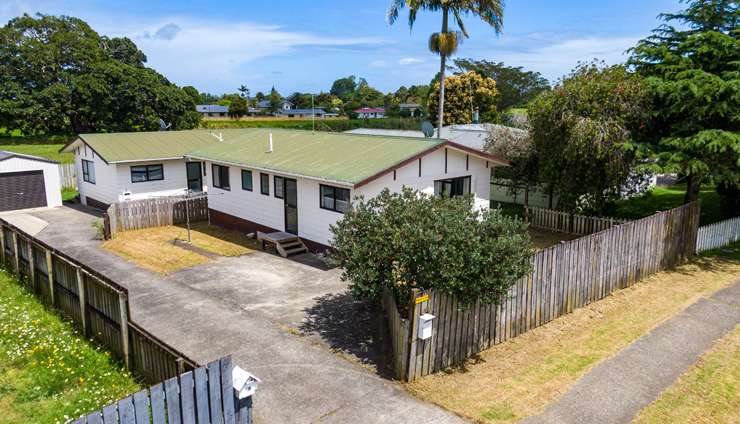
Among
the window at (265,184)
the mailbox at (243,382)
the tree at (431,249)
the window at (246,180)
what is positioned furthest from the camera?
the window at (246,180)

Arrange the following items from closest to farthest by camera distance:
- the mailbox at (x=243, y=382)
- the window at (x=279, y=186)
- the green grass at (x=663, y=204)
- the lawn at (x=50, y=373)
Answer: the mailbox at (x=243, y=382), the lawn at (x=50, y=373), the window at (x=279, y=186), the green grass at (x=663, y=204)

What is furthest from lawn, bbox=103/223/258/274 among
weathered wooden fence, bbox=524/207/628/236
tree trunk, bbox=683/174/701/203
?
tree trunk, bbox=683/174/701/203

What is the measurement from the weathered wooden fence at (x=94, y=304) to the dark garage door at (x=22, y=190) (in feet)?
42.2

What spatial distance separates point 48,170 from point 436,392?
2523 cm

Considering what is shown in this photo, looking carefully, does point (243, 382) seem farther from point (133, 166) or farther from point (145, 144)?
point (145, 144)

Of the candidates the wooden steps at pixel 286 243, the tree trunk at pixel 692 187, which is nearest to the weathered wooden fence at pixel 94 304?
the wooden steps at pixel 286 243

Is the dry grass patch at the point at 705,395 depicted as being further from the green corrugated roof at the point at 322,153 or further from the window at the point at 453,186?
the window at the point at 453,186

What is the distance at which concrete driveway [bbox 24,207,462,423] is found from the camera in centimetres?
871

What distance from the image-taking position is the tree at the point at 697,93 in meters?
16.6

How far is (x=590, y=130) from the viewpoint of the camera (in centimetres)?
1844

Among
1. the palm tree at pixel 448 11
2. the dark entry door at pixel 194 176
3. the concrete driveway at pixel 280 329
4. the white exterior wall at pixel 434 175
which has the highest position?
the palm tree at pixel 448 11

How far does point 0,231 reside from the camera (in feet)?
54.1

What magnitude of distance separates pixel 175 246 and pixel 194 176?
28.3 feet

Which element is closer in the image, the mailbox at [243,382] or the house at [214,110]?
the mailbox at [243,382]
